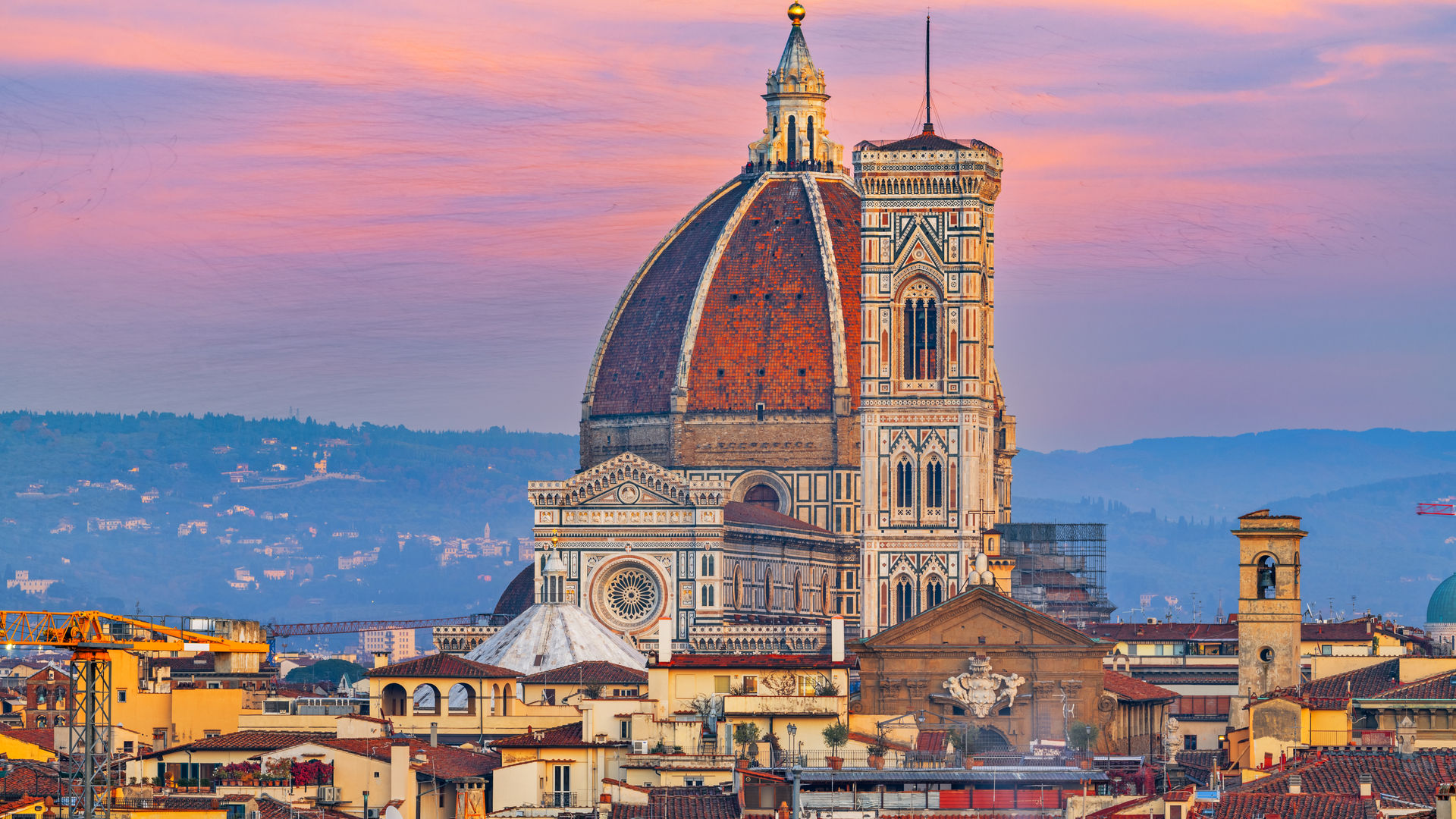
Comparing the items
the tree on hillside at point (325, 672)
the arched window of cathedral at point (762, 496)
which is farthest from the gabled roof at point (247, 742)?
the tree on hillside at point (325, 672)

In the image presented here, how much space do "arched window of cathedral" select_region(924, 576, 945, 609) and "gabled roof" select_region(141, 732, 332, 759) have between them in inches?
2664

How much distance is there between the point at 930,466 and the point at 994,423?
11.5 meters

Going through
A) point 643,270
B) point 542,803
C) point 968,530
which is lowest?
point 542,803

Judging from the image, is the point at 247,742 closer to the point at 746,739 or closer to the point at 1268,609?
the point at 746,739

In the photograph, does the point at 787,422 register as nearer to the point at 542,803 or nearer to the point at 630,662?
the point at 630,662

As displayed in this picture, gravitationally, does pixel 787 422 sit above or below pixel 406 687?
above

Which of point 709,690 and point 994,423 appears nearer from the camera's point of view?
point 709,690

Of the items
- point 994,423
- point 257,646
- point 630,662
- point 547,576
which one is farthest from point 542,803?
point 994,423

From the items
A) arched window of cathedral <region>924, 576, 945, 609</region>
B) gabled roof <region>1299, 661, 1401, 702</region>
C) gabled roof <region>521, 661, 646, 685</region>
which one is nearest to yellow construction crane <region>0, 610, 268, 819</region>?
gabled roof <region>521, 661, 646, 685</region>

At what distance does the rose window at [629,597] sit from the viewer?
14438cm

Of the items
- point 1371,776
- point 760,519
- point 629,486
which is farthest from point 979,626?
point 1371,776

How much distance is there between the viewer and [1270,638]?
95688 millimetres

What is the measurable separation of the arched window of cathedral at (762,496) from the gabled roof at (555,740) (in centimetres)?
7294

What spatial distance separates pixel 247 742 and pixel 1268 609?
29.8m
